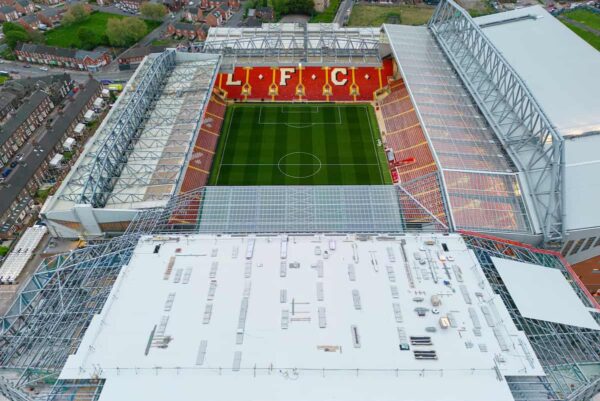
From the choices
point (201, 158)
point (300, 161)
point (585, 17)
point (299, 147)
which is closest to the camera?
point (201, 158)

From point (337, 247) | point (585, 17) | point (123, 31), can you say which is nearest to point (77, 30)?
point (123, 31)

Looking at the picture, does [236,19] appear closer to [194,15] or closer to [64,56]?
[194,15]

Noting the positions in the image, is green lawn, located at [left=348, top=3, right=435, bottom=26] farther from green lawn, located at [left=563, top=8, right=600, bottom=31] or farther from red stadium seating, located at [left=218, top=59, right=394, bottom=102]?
red stadium seating, located at [left=218, top=59, right=394, bottom=102]

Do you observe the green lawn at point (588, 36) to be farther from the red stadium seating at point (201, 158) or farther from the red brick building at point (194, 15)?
the red brick building at point (194, 15)

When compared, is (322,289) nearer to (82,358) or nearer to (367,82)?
(82,358)

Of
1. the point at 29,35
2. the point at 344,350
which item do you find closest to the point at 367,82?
the point at 344,350
